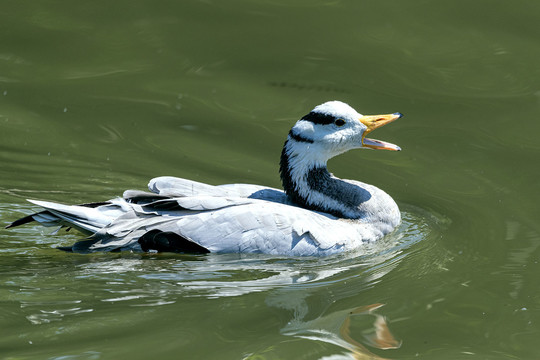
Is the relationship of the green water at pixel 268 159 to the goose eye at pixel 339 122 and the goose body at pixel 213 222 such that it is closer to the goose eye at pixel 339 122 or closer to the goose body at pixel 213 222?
the goose body at pixel 213 222

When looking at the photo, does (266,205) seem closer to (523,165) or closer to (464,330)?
(464,330)

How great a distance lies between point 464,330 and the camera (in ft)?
21.1

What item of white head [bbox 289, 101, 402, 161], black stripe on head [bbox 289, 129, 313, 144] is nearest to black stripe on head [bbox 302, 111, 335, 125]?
white head [bbox 289, 101, 402, 161]

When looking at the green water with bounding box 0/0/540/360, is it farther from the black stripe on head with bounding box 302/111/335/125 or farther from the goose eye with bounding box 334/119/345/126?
the black stripe on head with bounding box 302/111/335/125

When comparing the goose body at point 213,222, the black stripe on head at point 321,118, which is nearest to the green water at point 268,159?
the goose body at point 213,222

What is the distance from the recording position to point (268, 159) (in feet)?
34.4

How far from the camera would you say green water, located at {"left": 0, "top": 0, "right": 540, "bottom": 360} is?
6367mm

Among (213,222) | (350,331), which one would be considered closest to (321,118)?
(213,222)

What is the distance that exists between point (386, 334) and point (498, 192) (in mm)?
3688

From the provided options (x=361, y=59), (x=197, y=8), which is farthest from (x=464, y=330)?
(x=197, y=8)

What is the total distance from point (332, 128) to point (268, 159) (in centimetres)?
180

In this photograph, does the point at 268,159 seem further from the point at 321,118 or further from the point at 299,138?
the point at 321,118

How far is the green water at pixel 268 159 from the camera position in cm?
637

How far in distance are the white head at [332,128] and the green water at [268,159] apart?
3.60ft
